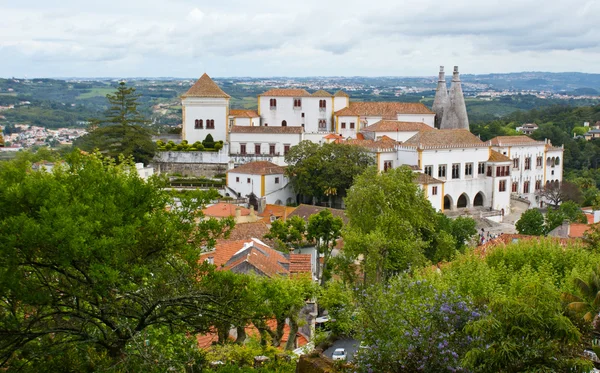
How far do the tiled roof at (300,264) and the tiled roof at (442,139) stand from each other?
78.9ft

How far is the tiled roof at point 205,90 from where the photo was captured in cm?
5278

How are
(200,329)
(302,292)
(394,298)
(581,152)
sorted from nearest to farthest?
(200,329)
(394,298)
(302,292)
(581,152)

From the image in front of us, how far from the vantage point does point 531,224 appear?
4159 cm

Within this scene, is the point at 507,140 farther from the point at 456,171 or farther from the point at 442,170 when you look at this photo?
the point at 442,170

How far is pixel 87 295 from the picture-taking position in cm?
1057

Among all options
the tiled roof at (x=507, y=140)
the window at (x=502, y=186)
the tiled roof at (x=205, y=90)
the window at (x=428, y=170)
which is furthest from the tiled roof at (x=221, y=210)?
the tiled roof at (x=507, y=140)

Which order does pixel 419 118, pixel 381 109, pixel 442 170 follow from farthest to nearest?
pixel 419 118, pixel 381 109, pixel 442 170

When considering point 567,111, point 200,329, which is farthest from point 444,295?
point 567,111

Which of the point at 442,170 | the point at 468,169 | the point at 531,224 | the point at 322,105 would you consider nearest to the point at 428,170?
the point at 442,170

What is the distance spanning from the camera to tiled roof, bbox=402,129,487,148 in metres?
48.0

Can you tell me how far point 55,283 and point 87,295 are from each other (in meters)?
0.51

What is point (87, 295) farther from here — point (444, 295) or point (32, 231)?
point (444, 295)

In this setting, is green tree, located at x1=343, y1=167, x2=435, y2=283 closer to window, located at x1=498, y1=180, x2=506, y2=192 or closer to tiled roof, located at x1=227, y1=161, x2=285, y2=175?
tiled roof, located at x1=227, y1=161, x2=285, y2=175

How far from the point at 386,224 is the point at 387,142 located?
22032 millimetres
